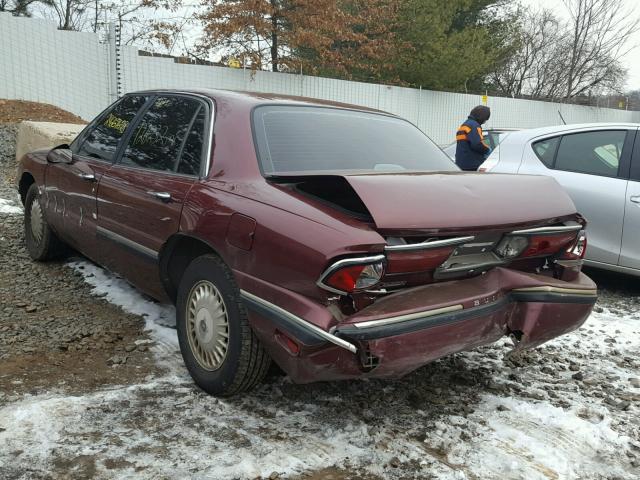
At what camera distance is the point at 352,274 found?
7.59ft

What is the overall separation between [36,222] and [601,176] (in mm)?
4988

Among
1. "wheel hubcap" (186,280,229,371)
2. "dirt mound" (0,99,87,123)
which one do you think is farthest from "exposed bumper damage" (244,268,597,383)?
"dirt mound" (0,99,87,123)

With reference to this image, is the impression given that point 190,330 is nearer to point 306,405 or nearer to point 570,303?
point 306,405

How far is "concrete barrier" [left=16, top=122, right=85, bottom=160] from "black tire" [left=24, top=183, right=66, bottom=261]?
12.4 ft

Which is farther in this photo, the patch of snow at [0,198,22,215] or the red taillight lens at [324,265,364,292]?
the patch of snow at [0,198,22,215]

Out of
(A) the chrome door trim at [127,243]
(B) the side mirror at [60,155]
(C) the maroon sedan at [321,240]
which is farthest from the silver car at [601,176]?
(B) the side mirror at [60,155]

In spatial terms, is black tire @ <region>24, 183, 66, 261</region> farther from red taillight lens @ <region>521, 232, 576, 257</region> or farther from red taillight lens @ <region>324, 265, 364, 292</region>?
red taillight lens @ <region>521, 232, 576, 257</region>

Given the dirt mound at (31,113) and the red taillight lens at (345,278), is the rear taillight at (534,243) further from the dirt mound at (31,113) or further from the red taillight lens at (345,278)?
the dirt mound at (31,113)

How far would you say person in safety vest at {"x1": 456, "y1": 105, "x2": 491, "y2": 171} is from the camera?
788cm

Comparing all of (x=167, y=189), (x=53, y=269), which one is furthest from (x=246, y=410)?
(x=53, y=269)

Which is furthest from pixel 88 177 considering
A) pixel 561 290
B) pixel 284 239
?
pixel 561 290

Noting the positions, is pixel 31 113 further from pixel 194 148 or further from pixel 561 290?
pixel 561 290

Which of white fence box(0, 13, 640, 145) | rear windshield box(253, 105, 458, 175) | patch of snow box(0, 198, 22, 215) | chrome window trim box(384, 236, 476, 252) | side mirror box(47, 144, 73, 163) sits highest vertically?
white fence box(0, 13, 640, 145)

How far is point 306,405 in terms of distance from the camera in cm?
301
